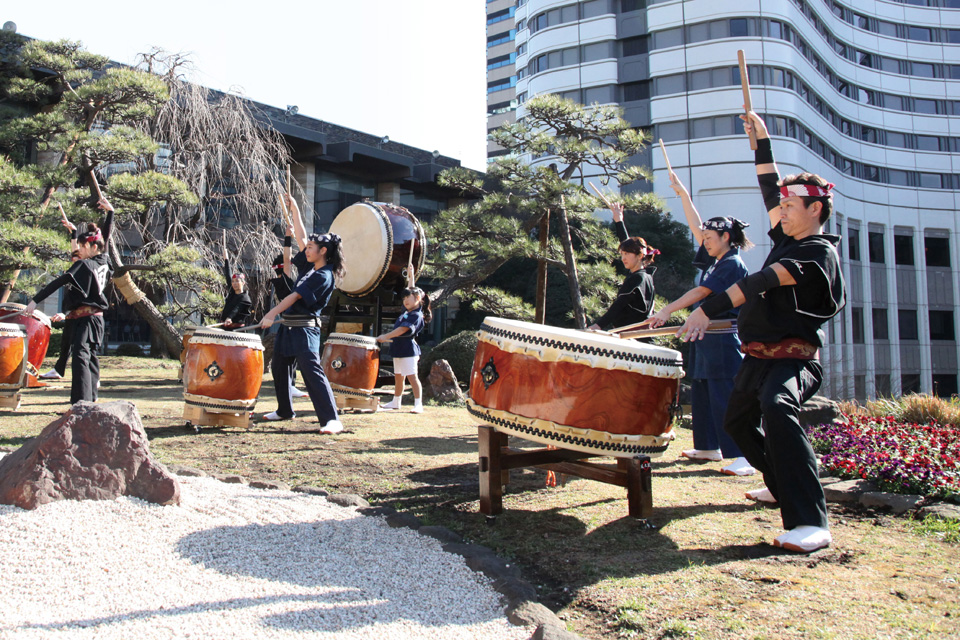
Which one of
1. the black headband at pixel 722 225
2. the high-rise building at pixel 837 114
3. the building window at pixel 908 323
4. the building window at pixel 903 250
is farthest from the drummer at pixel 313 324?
the building window at pixel 903 250

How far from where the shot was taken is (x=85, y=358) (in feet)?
Answer: 16.6

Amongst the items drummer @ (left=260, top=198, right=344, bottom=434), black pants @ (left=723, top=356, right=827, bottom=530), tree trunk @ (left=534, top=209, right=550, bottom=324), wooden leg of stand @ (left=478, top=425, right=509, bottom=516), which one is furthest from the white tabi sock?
tree trunk @ (left=534, top=209, right=550, bottom=324)

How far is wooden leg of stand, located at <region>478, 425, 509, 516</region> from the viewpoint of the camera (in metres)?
2.83

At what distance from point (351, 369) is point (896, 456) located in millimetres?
4197

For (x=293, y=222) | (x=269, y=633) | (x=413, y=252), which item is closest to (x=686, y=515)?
(x=269, y=633)

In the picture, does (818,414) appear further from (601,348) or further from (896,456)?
(601,348)

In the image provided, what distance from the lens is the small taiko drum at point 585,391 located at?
2.65 m

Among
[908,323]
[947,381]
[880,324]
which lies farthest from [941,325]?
[880,324]

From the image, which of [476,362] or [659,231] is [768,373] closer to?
[476,362]

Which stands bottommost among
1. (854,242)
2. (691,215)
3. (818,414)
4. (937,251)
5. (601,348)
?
(818,414)

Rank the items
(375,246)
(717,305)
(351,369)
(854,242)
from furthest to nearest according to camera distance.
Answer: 1. (854,242)
2. (375,246)
3. (351,369)
4. (717,305)

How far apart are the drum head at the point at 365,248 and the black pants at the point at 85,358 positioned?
268 centimetres

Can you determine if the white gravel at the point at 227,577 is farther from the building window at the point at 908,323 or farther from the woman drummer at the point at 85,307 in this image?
the building window at the point at 908,323

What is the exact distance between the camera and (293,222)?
5734mm
